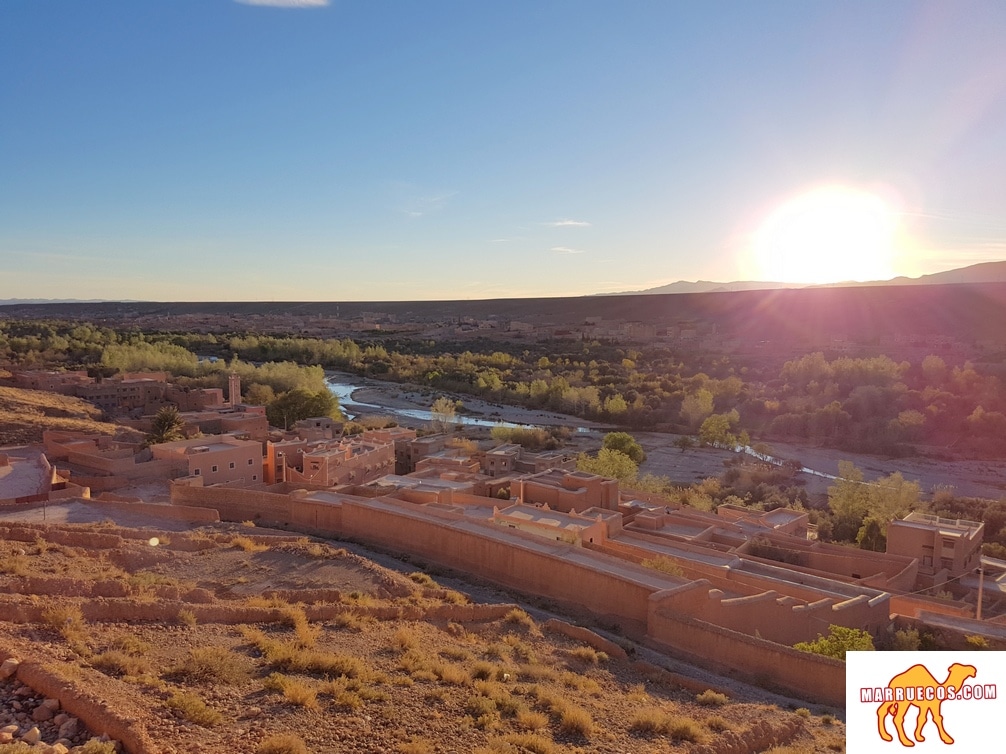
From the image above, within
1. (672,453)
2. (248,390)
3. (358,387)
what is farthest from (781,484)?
(358,387)

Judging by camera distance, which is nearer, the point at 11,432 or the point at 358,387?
the point at 11,432

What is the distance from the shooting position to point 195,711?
15.7 feet

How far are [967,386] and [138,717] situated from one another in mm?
44242

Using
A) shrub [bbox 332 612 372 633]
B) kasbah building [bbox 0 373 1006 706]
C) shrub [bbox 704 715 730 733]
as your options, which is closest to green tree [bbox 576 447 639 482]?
kasbah building [bbox 0 373 1006 706]

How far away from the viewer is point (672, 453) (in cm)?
3164

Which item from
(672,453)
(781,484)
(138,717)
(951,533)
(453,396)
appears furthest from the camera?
(453,396)

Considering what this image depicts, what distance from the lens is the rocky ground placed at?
4770 millimetres

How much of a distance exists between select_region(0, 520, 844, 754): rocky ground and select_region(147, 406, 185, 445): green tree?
11213 mm

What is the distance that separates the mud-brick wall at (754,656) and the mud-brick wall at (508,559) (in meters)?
0.44

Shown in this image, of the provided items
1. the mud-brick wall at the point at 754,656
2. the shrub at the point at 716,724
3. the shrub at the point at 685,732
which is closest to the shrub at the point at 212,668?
the shrub at the point at 685,732

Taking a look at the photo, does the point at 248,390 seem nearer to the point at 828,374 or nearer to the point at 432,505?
the point at 432,505

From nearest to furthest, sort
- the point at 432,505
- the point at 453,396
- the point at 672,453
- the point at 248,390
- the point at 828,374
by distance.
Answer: the point at 432,505 < the point at 672,453 < the point at 248,390 < the point at 828,374 < the point at 453,396

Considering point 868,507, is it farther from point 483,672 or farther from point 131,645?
point 131,645

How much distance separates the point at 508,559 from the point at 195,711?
21.2 ft
